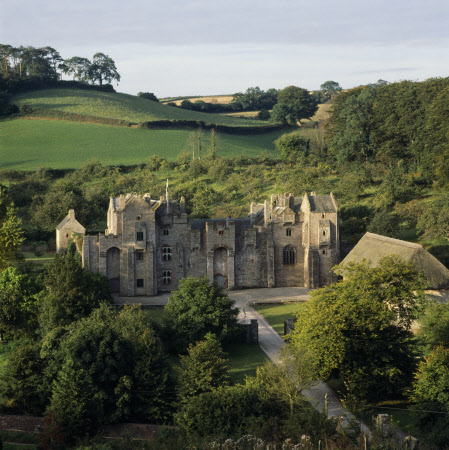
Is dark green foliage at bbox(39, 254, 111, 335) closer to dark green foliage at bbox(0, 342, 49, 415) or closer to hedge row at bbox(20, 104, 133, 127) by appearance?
dark green foliage at bbox(0, 342, 49, 415)

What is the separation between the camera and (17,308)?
5138 cm

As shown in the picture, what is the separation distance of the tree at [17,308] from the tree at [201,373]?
17.0 meters

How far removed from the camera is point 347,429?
32.4 meters

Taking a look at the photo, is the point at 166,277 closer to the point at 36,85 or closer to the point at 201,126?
the point at 201,126

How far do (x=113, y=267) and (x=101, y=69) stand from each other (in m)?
101

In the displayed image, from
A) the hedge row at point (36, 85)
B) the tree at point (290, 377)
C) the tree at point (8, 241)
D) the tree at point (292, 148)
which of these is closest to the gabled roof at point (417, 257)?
the tree at point (290, 377)

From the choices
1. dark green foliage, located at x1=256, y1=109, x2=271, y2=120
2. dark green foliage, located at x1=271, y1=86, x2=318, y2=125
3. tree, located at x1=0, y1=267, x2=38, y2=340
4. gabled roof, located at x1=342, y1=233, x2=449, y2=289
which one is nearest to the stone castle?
gabled roof, located at x1=342, y1=233, x2=449, y2=289

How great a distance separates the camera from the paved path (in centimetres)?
3784

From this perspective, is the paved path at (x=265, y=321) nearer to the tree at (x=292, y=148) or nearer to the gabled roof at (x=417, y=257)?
the gabled roof at (x=417, y=257)

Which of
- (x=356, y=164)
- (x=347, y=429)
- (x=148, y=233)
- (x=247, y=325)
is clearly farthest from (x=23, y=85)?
(x=347, y=429)

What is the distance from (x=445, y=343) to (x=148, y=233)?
2986 centimetres

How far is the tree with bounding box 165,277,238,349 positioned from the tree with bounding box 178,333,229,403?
22.5 feet

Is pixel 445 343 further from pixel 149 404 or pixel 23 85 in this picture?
pixel 23 85

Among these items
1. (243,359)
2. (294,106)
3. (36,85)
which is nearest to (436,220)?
(243,359)
